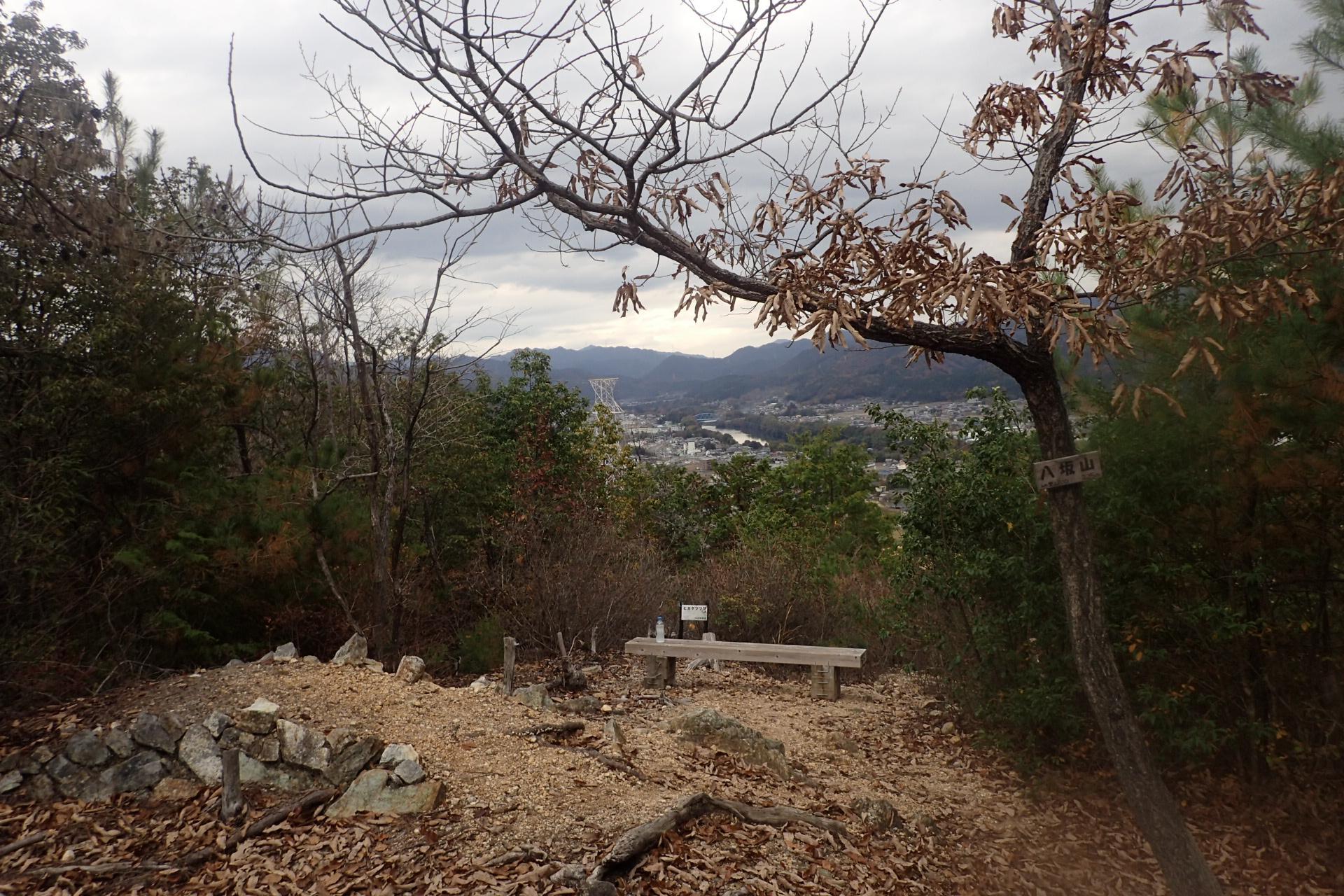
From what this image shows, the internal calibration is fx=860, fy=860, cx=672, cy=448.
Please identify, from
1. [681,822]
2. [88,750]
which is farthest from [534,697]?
[88,750]

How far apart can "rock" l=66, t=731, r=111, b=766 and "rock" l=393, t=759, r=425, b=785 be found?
5.35 feet

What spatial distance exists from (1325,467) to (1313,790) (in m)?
1.67

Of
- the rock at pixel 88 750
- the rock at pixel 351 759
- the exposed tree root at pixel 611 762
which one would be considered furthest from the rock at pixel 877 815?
the rock at pixel 88 750

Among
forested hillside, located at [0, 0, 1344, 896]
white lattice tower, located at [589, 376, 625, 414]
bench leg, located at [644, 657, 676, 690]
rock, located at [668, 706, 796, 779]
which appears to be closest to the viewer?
forested hillside, located at [0, 0, 1344, 896]

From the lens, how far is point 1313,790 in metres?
4.27

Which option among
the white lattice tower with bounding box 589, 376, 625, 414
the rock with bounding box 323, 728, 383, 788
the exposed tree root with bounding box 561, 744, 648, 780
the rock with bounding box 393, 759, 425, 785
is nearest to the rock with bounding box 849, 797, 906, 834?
the exposed tree root with bounding box 561, 744, 648, 780

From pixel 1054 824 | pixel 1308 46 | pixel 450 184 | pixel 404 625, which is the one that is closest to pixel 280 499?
pixel 404 625

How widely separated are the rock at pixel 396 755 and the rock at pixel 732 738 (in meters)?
1.76

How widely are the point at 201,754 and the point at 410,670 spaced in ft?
5.46

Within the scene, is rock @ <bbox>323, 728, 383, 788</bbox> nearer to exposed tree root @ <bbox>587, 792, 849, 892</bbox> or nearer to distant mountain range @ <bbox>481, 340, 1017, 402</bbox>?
exposed tree root @ <bbox>587, 792, 849, 892</bbox>

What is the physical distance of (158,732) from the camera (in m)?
4.68

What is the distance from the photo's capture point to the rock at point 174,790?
14.4ft

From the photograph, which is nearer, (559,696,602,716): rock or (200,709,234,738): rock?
(200,709,234,738): rock

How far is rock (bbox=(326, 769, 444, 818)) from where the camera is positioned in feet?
13.8
